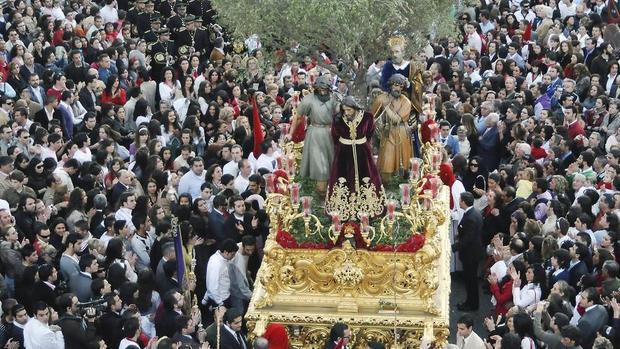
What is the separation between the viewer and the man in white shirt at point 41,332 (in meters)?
15.9

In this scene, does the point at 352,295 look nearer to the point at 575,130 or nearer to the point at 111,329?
the point at 111,329

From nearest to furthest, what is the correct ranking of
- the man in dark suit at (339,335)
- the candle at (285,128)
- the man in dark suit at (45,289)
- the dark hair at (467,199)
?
the man in dark suit at (339,335)
the man in dark suit at (45,289)
the dark hair at (467,199)
the candle at (285,128)

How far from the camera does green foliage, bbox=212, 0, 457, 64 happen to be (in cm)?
1975

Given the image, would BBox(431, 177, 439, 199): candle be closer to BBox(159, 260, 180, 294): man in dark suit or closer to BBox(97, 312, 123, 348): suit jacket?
BBox(159, 260, 180, 294): man in dark suit

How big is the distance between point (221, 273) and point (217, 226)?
1.41 m

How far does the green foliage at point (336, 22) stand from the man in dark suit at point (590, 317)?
206 inches

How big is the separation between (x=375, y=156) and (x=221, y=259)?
108 inches

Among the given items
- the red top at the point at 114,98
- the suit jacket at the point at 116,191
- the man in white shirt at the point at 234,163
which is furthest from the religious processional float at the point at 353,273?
the red top at the point at 114,98

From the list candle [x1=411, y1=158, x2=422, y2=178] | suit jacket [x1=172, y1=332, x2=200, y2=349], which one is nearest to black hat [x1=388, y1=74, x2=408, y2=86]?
candle [x1=411, y1=158, x2=422, y2=178]

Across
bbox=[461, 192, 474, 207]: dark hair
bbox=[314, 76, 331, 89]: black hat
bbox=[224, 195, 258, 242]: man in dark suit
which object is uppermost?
bbox=[314, 76, 331, 89]: black hat

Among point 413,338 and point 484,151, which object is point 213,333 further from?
point 484,151

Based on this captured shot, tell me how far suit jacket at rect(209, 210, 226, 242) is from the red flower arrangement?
71.1 inches

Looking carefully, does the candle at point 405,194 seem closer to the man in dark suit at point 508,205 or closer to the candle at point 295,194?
the candle at point 295,194

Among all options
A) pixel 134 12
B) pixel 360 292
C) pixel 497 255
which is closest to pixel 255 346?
pixel 360 292
